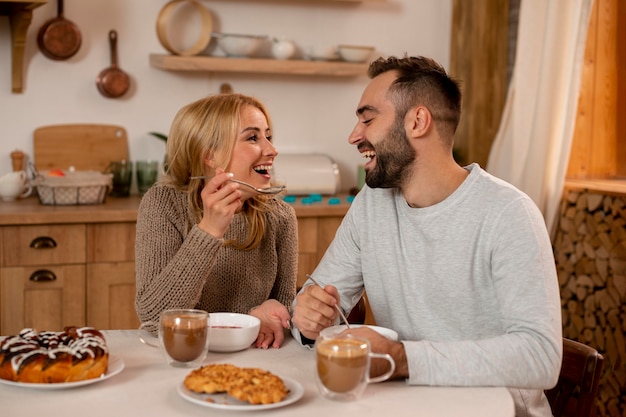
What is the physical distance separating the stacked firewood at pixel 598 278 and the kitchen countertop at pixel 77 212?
95 cm

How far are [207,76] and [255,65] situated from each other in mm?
284

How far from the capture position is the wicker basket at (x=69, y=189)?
3.36 meters

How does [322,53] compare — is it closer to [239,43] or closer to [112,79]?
[239,43]

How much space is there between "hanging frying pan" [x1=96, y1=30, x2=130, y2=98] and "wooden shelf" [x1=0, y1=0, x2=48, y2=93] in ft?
1.10

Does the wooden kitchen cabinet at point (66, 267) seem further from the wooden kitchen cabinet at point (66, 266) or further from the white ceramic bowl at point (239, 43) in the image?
the white ceramic bowl at point (239, 43)

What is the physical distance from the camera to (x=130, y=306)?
11.0ft

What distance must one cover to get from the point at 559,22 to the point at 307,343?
215 centimetres

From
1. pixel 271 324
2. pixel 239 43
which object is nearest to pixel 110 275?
pixel 239 43

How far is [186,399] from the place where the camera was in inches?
53.1

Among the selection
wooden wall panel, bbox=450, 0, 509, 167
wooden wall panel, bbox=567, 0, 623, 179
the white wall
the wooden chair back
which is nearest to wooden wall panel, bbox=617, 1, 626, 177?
wooden wall panel, bbox=567, 0, 623, 179

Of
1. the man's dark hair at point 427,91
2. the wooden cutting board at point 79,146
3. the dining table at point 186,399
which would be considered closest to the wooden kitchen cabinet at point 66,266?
the wooden cutting board at point 79,146

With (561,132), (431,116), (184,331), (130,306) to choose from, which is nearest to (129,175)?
(130,306)

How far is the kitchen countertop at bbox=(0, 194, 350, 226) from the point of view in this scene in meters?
3.16

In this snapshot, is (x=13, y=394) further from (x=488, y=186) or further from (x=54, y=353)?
(x=488, y=186)
